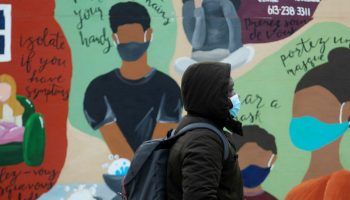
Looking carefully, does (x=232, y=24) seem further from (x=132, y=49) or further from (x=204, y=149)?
(x=204, y=149)

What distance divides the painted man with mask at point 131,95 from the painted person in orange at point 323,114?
1.07m

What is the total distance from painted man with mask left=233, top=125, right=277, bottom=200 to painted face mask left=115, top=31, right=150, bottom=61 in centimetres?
107

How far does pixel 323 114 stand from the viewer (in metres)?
5.18

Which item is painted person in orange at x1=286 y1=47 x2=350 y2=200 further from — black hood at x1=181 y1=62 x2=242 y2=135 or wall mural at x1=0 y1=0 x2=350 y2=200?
black hood at x1=181 y1=62 x2=242 y2=135

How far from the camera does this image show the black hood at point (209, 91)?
107 inches

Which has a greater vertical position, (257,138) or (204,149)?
(204,149)

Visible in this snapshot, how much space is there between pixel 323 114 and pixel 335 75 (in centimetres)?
36

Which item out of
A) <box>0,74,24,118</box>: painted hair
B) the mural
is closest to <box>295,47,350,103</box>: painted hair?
the mural

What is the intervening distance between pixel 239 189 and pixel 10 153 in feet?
8.40

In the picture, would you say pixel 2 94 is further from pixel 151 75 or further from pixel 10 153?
pixel 151 75

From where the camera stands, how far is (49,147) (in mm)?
4801

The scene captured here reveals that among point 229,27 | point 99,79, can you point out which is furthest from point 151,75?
point 229,27

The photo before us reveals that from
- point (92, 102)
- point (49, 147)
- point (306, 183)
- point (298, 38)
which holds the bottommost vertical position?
point (306, 183)

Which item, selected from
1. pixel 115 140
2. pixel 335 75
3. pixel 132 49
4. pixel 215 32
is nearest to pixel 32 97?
pixel 115 140
